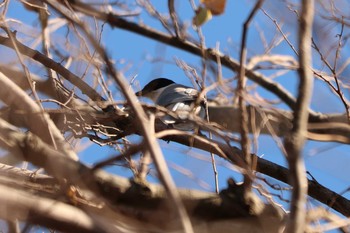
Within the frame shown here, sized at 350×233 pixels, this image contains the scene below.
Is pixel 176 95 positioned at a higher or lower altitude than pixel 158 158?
higher

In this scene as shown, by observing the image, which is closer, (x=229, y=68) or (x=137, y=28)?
(x=137, y=28)

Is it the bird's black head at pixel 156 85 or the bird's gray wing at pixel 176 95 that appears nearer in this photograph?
the bird's gray wing at pixel 176 95

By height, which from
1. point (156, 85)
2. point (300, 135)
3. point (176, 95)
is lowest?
point (300, 135)

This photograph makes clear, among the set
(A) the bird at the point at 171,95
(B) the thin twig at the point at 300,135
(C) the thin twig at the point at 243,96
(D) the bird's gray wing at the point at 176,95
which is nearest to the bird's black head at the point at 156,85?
(A) the bird at the point at 171,95

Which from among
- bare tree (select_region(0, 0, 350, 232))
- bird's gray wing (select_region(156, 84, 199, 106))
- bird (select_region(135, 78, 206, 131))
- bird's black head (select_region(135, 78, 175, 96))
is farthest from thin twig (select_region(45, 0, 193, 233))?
bird's black head (select_region(135, 78, 175, 96))

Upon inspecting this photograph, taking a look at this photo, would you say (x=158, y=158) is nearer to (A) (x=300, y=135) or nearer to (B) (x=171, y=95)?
(A) (x=300, y=135)

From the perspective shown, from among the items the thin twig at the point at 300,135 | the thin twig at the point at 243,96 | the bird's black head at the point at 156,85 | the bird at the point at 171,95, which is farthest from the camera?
the bird's black head at the point at 156,85

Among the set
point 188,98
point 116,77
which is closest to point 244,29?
point 116,77

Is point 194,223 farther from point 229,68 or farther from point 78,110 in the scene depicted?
point 78,110

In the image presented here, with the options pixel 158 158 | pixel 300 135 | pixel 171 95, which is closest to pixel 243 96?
pixel 300 135

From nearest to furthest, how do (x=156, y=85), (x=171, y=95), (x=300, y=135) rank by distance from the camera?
1. (x=300, y=135)
2. (x=171, y=95)
3. (x=156, y=85)

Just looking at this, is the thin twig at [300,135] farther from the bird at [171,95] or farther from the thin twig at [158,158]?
the bird at [171,95]

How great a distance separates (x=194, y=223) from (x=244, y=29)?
2.22ft

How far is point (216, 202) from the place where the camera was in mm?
2156
